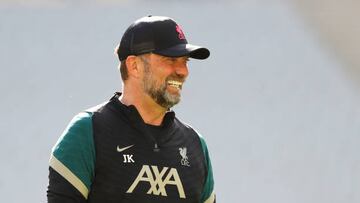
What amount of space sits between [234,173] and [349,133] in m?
0.58

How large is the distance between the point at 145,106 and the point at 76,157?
0.70ft

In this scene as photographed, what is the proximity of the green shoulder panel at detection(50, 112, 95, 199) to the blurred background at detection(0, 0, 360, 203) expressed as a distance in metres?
2.04

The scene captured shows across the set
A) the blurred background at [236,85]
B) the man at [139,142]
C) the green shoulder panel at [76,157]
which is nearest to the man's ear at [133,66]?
the man at [139,142]

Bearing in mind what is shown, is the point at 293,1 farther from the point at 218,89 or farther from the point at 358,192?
the point at 358,192

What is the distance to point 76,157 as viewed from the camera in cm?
176

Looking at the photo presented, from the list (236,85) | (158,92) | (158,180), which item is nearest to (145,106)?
(158,92)

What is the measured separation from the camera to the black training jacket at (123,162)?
177cm

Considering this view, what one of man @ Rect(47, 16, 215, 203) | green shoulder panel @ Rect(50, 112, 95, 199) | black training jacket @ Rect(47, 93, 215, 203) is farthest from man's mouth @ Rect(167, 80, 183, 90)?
green shoulder panel @ Rect(50, 112, 95, 199)

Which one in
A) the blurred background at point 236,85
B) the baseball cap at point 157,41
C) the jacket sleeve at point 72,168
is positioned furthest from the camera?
the blurred background at point 236,85

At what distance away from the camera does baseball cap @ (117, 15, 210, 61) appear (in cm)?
186

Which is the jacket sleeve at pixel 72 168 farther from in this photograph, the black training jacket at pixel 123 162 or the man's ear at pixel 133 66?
the man's ear at pixel 133 66

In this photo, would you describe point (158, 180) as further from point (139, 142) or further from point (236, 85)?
point (236, 85)

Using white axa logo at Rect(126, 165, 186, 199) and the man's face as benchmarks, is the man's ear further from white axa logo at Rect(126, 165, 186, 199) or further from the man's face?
white axa logo at Rect(126, 165, 186, 199)

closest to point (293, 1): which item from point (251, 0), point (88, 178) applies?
point (251, 0)
